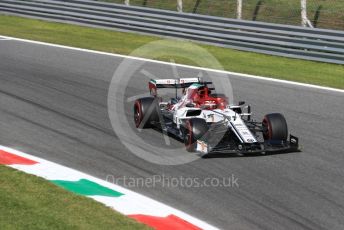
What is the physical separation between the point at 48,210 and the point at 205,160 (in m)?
3.40

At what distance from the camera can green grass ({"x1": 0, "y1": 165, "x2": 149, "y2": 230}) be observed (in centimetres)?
748

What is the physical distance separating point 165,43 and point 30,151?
39.6 ft

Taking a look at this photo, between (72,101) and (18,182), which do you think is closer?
(18,182)

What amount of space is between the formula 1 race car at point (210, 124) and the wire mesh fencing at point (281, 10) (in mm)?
12024

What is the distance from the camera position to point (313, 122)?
1328 centimetres

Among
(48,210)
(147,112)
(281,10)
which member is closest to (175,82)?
(147,112)

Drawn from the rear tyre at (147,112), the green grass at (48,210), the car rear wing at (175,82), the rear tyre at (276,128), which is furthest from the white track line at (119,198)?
the car rear wing at (175,82)

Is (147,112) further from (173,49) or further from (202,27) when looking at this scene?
(202,27)

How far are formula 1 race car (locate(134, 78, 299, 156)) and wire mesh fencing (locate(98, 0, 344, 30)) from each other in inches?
473

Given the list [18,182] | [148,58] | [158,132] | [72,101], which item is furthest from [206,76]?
[18,182]

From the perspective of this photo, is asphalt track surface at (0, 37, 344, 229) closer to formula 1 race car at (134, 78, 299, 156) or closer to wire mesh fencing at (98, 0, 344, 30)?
formula 1 race car at (134, 78, 299, 156)

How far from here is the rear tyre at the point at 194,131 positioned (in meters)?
10.8

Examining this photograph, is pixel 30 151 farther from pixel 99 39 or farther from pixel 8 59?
pixel 99 39

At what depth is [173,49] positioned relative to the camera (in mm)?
21391
